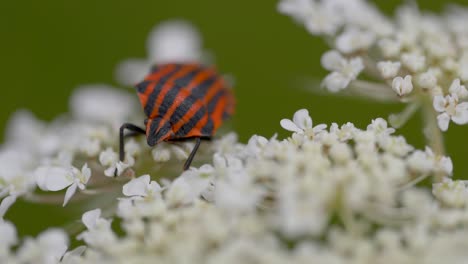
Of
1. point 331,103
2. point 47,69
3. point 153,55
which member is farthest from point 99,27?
point 331,103

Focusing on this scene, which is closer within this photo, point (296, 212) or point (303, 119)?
point (296, 212)

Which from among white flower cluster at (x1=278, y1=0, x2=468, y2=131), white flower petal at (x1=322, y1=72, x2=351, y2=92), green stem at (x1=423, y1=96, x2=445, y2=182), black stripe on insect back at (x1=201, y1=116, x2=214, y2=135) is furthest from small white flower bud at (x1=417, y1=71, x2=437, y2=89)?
black stripe on insect back at (x1=201, y1=116, x2=214, y2=135)

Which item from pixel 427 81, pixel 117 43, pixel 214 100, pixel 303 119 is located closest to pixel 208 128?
pixel 214 100

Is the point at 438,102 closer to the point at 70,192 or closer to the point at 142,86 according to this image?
the point at 142,86

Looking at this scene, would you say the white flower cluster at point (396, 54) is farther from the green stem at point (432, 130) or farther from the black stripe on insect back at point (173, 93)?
the black stripe on insect back at point (173, 93)

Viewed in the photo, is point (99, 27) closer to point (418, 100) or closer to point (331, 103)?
point (331, 103)
